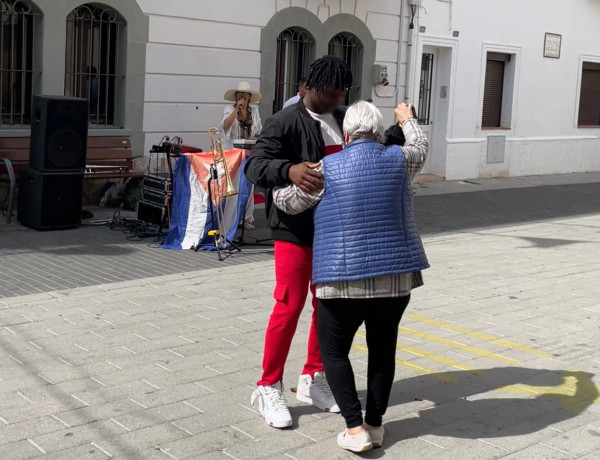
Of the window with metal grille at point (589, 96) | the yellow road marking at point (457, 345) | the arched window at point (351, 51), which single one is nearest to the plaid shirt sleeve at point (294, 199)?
the yellow road marking at point (457, 345)

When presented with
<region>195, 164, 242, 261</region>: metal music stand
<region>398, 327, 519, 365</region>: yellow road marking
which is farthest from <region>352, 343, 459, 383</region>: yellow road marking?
<region>195, 164, 242, 261</region>: metal music stand

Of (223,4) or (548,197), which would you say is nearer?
(223,4)

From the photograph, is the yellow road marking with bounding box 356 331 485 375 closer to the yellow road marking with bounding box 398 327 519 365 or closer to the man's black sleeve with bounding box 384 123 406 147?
the yellow road marking with bounding box 398 327 519 365

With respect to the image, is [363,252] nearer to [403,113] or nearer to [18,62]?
[403,113]

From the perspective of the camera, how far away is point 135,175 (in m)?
11.5

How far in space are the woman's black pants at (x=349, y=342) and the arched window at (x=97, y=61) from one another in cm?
830

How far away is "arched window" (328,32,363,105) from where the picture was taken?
14906 mm

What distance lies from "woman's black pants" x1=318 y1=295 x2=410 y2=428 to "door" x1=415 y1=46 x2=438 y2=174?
494 inches

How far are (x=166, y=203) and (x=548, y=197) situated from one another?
26.1 feet

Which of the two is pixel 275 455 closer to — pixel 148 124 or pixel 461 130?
pixel 148 124

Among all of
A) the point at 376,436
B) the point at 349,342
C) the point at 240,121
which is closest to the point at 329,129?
the point at 349,342

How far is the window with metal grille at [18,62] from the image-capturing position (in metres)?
11.1

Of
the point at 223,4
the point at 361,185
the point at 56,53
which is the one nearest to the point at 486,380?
the point at 361,185

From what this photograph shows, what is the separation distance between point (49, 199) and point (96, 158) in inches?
64.5
